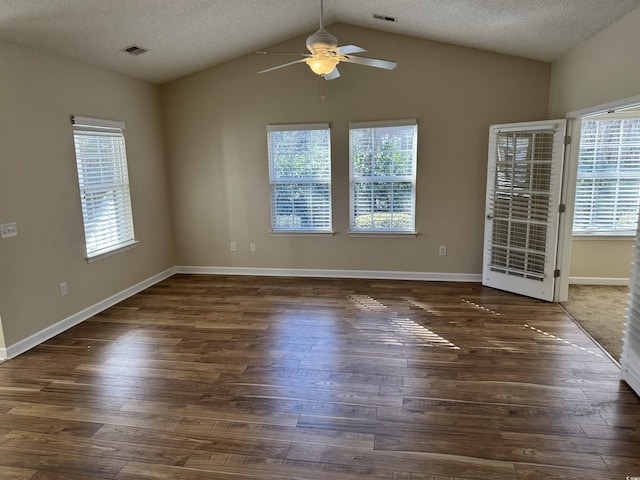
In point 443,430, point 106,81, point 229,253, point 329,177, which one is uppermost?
point 106,81

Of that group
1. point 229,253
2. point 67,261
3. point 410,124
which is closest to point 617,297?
point 410,124

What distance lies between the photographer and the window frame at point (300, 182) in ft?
17.5

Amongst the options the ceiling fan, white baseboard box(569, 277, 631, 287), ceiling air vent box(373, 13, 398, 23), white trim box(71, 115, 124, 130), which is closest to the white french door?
white baseboard box(569, 277, 631, 287)

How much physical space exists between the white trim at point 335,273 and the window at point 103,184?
125 centimetres

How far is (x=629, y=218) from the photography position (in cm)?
502

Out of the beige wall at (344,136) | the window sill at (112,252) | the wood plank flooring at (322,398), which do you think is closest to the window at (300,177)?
the beige wall at (344,136)

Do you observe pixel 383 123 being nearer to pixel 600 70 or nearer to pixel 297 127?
pixel 297 127

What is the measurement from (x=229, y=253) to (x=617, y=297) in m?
4.86

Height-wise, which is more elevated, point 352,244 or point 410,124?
point 410,124

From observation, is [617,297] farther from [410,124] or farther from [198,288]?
[198,288]

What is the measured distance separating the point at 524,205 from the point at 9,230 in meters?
4.99

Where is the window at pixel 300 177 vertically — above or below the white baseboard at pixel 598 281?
above

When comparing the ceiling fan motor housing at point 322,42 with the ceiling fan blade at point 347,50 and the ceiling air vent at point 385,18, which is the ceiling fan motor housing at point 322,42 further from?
the ceiling air vent at point 385,18

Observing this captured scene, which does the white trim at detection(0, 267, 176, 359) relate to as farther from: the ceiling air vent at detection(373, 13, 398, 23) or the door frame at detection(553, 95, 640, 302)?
the door frame at detection(553, 95, 640, 302)
